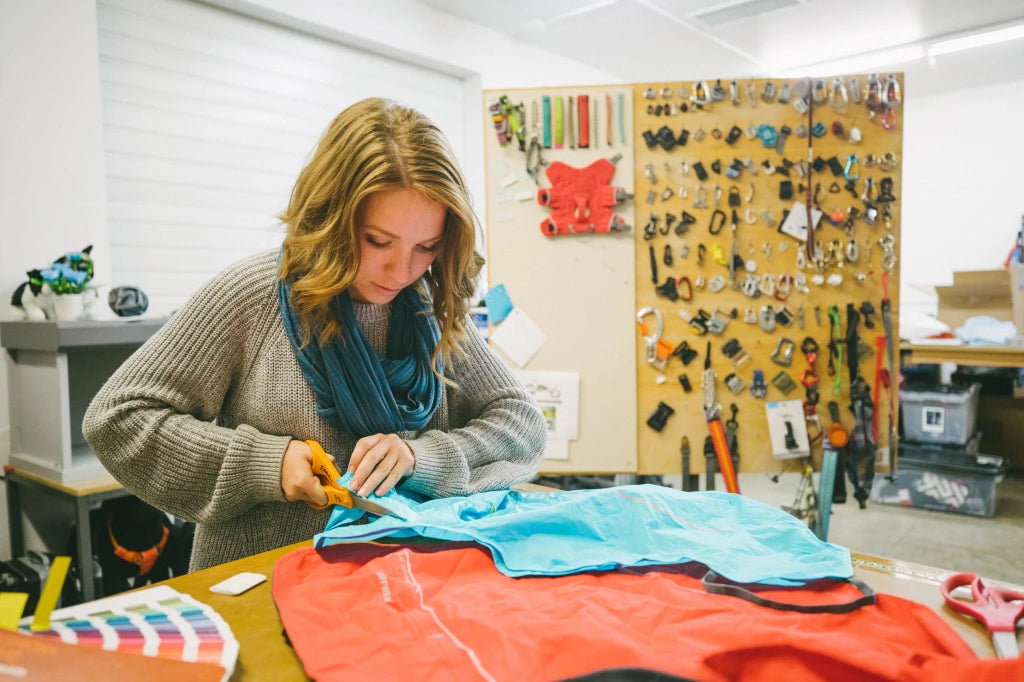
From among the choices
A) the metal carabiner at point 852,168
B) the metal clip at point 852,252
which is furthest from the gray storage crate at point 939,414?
the metal carabiner at point 852,168

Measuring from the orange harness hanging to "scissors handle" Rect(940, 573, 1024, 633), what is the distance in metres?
2.37

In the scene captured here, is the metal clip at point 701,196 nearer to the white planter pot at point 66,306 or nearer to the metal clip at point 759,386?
the metal clip at point 759,386

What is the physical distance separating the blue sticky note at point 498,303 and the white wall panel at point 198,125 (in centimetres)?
100

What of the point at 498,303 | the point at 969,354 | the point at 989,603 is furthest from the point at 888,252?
the point at 989,603

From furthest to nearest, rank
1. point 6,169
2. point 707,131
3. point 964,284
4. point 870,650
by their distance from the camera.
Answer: point 964,284 < point 6,169 < point 707,131 < point 870,650

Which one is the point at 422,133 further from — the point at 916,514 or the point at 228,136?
the point at 916,514

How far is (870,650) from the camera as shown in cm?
59

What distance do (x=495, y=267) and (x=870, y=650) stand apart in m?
2.01

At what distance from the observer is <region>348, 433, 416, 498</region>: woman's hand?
98 centimetres

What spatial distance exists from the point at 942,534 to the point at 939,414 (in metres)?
0.72

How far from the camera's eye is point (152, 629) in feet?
2.09

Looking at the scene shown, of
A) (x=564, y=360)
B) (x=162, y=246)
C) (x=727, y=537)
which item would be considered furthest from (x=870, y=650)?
(x=162, y=246)

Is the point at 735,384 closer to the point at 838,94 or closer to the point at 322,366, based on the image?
the point at 838,94

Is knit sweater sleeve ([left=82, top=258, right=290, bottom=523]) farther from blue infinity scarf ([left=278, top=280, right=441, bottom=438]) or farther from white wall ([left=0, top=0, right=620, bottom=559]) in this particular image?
white wall ([left=0, top=0, right=620, bottom=559])
